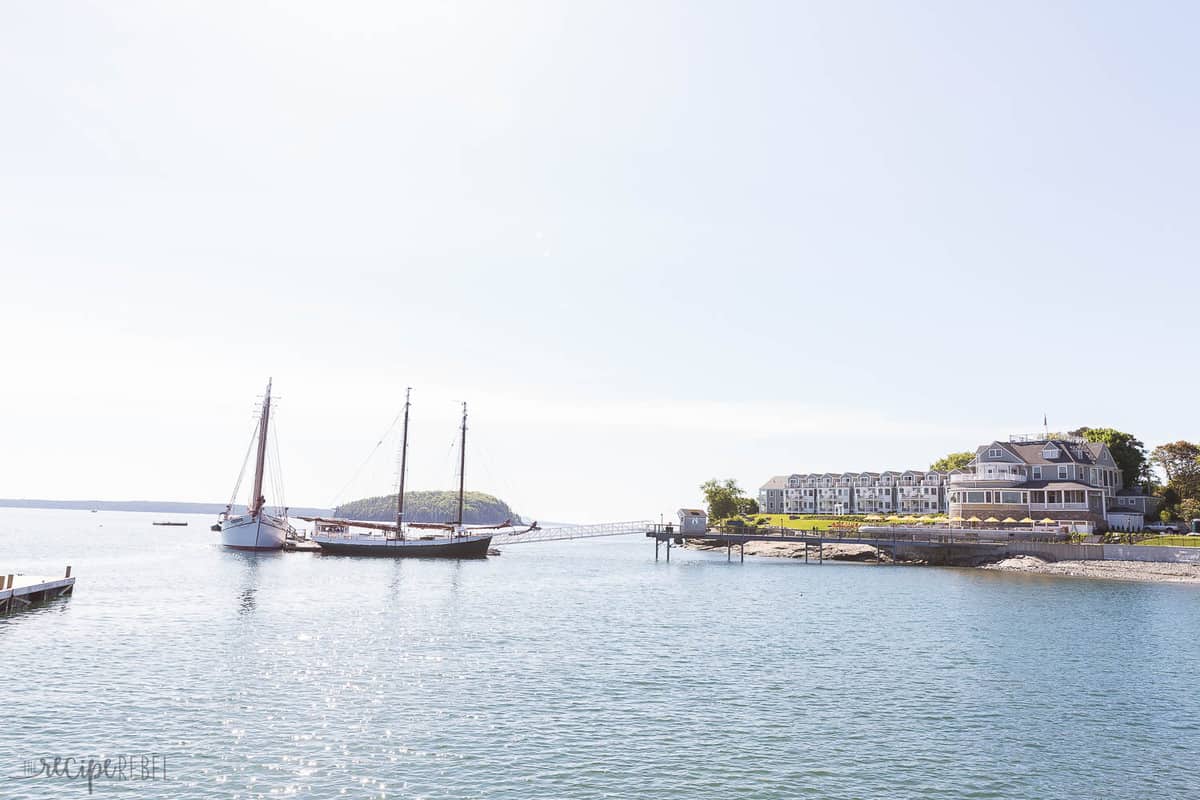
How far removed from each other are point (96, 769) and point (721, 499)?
161738mm

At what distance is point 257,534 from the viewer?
119m

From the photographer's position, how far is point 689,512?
13588 cm

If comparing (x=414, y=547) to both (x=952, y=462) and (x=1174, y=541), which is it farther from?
(x=952, y=462)

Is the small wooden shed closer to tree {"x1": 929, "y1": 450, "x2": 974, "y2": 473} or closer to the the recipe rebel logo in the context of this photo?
tree {"x1": 929, "y1": 450, "x2": 974, "y2": 473}

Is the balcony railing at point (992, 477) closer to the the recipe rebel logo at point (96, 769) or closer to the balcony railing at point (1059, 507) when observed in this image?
the balcony railing at point (1059, 507)

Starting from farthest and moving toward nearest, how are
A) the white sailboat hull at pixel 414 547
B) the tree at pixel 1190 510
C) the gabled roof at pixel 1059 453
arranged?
the gabled roof at pixel 1059 453
the white sailboat hull at pixel 414 547
the tree at pixel 1190 510

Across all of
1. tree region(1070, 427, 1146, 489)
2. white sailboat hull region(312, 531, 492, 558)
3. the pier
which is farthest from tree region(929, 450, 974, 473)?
white sailboat hull region(312, 531, 492, 558)

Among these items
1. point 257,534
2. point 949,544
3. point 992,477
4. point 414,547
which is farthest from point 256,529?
point 992,477

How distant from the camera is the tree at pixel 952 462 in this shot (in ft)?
572

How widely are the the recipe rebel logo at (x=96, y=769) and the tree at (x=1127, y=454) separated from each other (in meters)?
144

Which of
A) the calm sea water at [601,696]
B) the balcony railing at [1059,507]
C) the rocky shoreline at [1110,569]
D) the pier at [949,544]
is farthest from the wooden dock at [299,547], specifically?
the balcony railing at [1059,507]

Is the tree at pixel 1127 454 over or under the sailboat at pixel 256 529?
over

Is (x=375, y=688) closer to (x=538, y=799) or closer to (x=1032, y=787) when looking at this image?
(x=538, y=799)

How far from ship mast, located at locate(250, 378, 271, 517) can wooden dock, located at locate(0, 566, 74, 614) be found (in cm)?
6399
